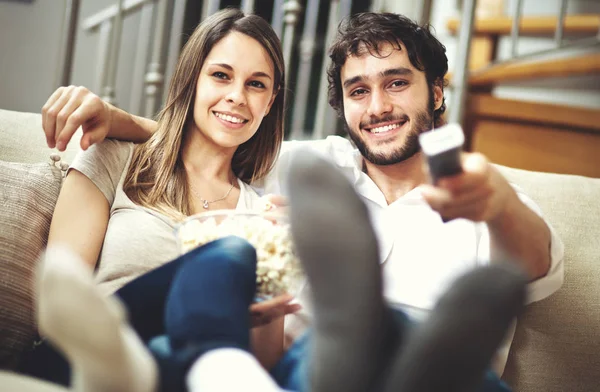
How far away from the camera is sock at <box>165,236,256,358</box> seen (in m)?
0.72

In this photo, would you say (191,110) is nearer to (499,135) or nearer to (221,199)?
(221,199)

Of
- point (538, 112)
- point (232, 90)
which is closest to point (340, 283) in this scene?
point (232, 90)

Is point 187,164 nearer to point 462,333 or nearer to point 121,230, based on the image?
point 121,230

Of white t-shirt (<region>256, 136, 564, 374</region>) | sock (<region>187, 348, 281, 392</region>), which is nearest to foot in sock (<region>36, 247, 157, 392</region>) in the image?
sock (<region>187, 348, 281, 392</region>)

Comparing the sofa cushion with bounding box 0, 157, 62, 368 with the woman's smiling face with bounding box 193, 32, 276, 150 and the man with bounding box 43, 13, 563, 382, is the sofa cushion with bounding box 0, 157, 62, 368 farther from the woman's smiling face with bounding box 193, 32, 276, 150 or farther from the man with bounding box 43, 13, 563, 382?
the woman's smiling face with bounding box 193, 32, 276, 150

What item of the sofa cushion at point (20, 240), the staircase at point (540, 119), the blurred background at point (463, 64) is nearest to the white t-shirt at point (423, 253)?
the sofa cushion at point (20, 240)

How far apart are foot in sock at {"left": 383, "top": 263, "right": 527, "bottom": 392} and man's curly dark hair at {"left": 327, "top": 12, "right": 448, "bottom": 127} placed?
3.21 feet

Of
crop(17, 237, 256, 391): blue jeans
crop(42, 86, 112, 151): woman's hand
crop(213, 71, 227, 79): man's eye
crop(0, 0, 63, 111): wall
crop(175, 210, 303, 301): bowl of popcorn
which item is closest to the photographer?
crop(17, 237, 256, 391): blue jeans

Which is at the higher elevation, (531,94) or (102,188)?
(531,94)

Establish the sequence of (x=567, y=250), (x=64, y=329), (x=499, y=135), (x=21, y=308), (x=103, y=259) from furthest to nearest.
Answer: (x=499, y=135) → (x=567, y=250) → (x=103, y=259) → (x=21, y=308) → (x=64, y=329)

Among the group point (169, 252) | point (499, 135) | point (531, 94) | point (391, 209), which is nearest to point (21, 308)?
point (169, 252)

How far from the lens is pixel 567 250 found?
54.0 inches

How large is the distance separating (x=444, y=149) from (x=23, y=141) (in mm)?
1019

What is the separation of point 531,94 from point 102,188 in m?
2.53
